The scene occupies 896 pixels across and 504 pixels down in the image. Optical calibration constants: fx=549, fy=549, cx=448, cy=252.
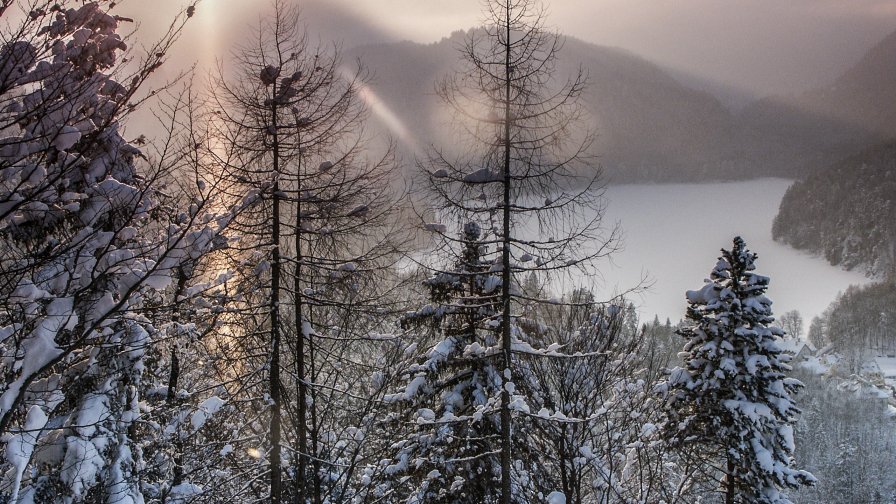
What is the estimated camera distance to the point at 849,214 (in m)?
158

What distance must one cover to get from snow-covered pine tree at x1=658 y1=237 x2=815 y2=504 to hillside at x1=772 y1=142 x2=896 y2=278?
6587 inches

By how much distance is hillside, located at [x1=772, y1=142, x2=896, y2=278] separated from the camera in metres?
152

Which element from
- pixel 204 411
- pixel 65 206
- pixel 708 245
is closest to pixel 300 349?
pixel 204 411

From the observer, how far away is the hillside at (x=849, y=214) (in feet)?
497

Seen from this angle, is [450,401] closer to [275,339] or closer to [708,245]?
[275,339]

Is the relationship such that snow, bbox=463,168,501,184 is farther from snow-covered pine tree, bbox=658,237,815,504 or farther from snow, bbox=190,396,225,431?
snow-covered pine tree, bbox=658,237,815,504

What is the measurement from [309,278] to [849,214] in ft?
625

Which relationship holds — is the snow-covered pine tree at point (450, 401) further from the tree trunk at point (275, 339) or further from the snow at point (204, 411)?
the snow at point (204, 411)

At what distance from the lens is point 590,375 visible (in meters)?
10.9

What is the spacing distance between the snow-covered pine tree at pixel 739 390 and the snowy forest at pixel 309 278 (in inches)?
2.4

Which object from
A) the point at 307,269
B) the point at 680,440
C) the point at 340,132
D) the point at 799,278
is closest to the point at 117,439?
the point at 307,269

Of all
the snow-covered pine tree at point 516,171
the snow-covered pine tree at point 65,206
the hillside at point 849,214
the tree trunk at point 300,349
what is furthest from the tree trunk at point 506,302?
the hillside at point 849,214

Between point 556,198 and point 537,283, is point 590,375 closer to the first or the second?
point 537,283

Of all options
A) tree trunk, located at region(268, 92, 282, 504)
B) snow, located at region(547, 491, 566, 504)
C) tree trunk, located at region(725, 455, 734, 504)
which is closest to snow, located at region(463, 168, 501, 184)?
tree trunk, located at region(268, 92, 282, 504)
